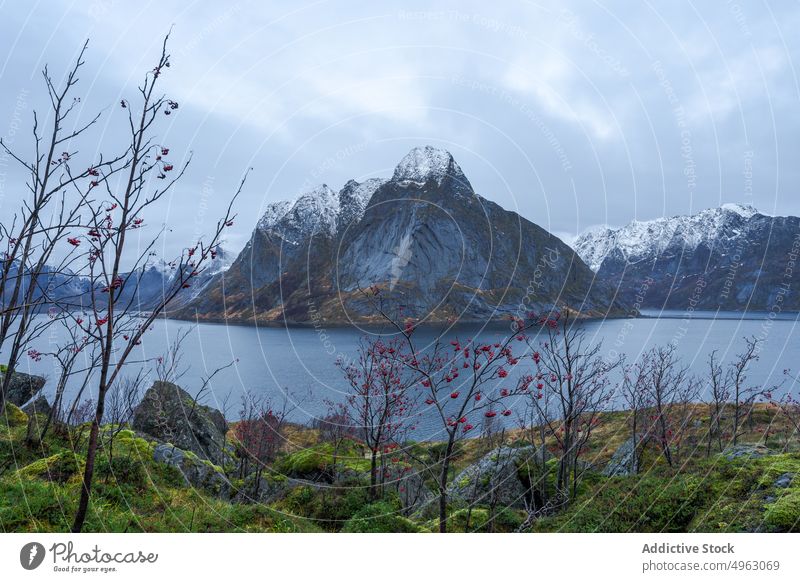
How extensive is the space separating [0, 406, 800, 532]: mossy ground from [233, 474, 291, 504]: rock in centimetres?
45

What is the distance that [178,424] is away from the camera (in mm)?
19750

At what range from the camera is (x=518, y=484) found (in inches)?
650

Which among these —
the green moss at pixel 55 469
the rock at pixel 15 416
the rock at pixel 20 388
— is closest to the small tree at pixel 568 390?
the green moss at pixel 55 469

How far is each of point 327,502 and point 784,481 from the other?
11.3 meters

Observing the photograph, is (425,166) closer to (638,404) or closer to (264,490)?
(638,404)

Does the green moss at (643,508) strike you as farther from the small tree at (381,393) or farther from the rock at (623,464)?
the rock at (623,464)

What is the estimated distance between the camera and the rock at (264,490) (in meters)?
14.3

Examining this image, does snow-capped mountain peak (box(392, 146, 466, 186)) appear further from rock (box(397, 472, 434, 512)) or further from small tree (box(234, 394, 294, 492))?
rock (box(397, 472, 434, 512))

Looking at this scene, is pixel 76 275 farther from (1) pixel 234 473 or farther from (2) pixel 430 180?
(2) pixel 430 180

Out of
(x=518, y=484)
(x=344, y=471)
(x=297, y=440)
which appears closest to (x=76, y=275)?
(x=344, y=471)

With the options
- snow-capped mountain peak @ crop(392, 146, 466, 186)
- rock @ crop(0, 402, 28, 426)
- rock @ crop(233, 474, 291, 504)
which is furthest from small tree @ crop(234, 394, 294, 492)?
snow-capped mountain peak @ crop(392, 146, 466, 186)

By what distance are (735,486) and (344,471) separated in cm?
1371

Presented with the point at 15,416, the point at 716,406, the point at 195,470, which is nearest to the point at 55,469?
the point at 195,470

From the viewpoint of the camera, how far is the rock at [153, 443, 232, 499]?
12922 millimetres
